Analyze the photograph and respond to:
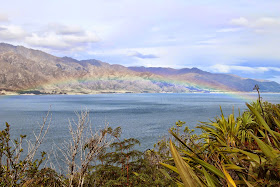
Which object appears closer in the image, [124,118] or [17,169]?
[17,169]

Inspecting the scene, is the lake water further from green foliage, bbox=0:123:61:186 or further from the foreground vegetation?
green foliage, bbox=0:123:61:186

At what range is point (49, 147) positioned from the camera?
32.0 m

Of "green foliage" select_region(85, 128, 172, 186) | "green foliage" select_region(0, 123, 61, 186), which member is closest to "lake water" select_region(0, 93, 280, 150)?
"green foliage" select_region(85, 128, 172, 186)

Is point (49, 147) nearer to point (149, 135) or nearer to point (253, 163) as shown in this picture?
point (149, 135)

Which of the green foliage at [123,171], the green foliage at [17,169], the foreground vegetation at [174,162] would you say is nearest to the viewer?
the foreground vegetation at [174,162]

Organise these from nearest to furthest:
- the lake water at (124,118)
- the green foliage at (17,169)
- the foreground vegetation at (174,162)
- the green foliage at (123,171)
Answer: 1. the foreground vegetation at (174,162)
2. the green foliage at (17,169)
3. the green foliage at (123,171)
4. the lake water at (124,118)

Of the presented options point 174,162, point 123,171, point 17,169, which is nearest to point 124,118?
point 123,171

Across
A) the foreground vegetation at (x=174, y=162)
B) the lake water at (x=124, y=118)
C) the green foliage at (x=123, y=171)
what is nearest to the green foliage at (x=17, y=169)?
the foreground vegetation at (x=174, y=162)

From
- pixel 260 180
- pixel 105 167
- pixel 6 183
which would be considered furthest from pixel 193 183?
pixel 105 167

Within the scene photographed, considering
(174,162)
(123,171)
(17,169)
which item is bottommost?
(123,171)

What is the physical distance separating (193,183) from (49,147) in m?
33.5

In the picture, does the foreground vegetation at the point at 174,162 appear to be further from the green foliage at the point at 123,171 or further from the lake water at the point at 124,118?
the lake water at the point at 124,118

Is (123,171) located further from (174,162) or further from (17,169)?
(174,162)

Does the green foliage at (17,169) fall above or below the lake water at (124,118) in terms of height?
above
